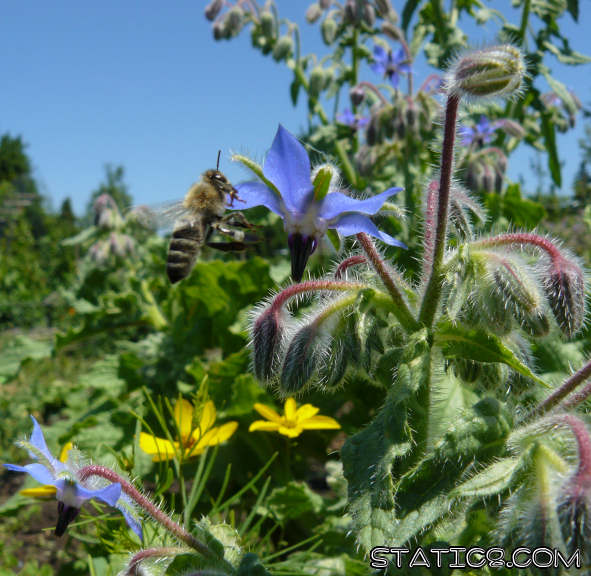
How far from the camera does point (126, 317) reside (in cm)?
301

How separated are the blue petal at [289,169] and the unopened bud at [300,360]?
0.72 feet

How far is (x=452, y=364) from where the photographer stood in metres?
1.07

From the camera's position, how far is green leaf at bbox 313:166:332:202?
0.94 m

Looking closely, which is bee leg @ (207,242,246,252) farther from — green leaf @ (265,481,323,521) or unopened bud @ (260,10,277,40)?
unopened bud @ (260,10,277,40)

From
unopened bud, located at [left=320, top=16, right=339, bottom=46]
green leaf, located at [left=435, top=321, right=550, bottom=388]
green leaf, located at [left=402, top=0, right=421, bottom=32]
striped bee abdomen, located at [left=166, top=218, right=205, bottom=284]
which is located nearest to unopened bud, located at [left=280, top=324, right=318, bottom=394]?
green leaf, located at [left=435, top=321, right=550, bottom=388]

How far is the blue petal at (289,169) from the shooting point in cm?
88

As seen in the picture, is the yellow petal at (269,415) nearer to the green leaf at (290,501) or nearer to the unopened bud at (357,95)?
the green leaf at (290,501)

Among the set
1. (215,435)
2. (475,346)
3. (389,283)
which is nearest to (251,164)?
(389,283)

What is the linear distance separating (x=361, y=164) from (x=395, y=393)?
196 centimetres

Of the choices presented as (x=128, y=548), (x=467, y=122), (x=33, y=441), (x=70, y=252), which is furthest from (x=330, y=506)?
(x=70, y=252)

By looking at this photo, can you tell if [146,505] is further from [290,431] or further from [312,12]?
[312,12]

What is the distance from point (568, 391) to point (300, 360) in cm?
43

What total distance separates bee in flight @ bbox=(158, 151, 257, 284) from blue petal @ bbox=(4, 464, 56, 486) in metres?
0.85

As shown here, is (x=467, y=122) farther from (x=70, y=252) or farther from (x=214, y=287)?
(x=70, y=252)
